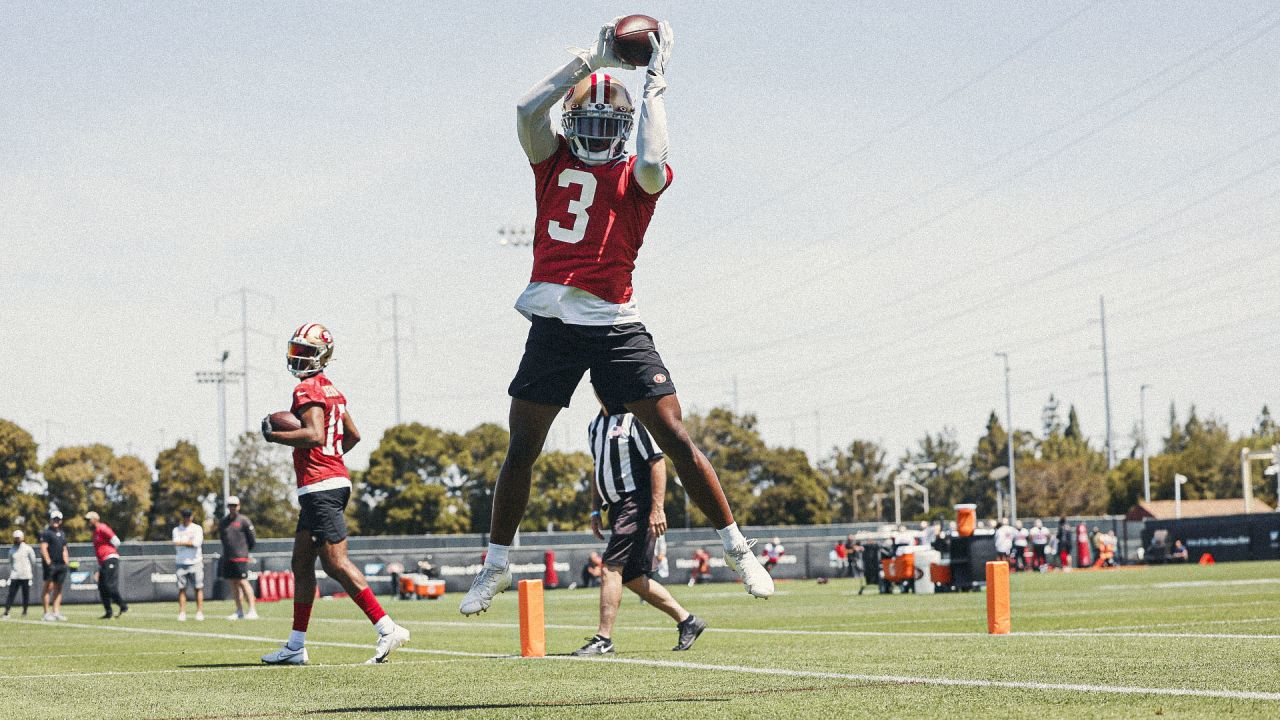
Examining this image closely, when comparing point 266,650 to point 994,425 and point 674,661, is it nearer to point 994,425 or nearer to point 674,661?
point 674,661

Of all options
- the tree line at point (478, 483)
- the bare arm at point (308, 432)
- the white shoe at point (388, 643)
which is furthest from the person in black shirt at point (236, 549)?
the tree line at point (478, 483)

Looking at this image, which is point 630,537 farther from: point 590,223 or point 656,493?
point 590,223

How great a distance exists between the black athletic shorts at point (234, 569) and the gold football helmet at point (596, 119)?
16.2 metres

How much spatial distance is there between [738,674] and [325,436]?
3.94 m

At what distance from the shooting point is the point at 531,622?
9.54 meters

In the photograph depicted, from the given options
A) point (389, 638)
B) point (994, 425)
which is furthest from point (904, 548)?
point (994, 425)

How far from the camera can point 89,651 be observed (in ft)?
41.7

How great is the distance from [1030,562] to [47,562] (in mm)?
31254

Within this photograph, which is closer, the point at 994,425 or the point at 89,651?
the point at 89,651

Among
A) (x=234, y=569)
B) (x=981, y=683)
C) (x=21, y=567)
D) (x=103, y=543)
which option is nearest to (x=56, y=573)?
(x=103, y=543)

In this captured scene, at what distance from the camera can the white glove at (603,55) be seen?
6.48m

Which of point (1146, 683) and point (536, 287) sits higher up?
point (536, 287)

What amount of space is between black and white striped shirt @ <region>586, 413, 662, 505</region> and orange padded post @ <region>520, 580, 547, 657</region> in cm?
127

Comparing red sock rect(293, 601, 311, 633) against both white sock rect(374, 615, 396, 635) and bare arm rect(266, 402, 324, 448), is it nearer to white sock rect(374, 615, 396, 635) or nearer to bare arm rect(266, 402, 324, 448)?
white sock rect(374, 615, 396, 635)
